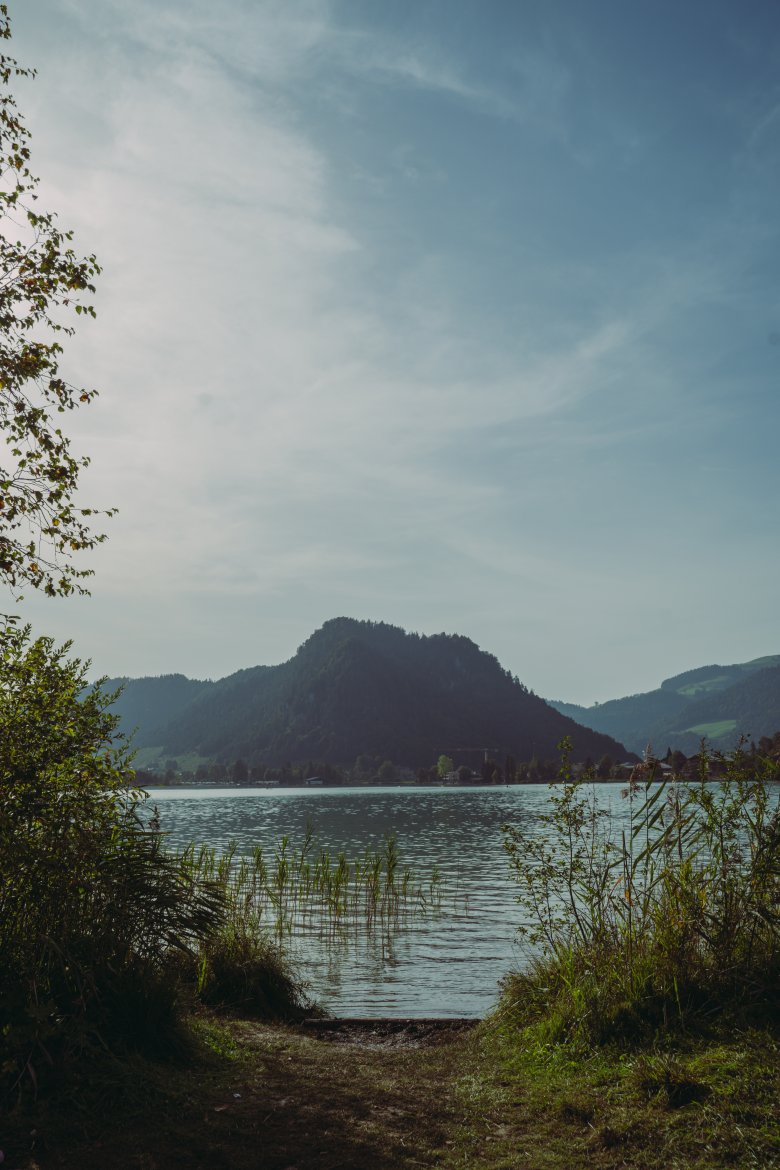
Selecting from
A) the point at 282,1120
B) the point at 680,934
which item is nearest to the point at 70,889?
the point at 282,1120

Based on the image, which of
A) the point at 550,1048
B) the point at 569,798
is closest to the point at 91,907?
the point at 550,1048

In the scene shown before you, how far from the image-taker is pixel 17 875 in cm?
779

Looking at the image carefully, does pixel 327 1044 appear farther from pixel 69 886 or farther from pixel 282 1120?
pixel 69 886

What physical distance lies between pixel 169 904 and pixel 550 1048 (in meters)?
4.48

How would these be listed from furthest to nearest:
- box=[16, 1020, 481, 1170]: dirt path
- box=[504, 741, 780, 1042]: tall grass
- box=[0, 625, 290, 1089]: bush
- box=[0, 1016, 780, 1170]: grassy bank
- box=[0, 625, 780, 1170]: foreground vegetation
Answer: box=[504, 741, 780, 1042]: tall grass → box=[0, 625, 290, 1089]: bush → box=[0, 625, 780, 1170]: foreground vegetation → box=[16, 1020, 481, 1170]: dirt path → box=[0, 1016, 780, 1170]: grassy bank

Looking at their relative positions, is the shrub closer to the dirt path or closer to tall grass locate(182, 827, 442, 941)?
the dirt path

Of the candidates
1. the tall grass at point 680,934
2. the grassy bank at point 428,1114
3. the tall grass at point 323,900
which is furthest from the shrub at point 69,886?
the tall grass at point 323,900

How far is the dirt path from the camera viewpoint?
623 cm

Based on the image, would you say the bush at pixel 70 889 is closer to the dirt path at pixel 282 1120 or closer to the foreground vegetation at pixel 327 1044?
the foreground vegetation at pixel 327 1044

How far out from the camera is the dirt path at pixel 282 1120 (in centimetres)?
623

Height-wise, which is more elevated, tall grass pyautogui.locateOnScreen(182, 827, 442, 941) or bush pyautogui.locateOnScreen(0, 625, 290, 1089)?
bush pyautogui.locateOnScreen(0, 625, 290, 1089)

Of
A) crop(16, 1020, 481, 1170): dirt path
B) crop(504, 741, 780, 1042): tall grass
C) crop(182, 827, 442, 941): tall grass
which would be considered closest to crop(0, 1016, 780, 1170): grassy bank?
crop(16, 1020, 481, 1170): dirt path

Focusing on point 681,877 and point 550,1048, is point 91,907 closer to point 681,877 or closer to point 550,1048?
point 550,1048

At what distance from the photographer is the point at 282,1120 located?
23.6 ft
